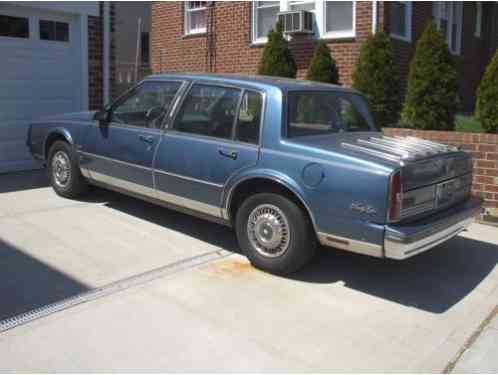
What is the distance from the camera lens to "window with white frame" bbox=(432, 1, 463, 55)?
13672 mm

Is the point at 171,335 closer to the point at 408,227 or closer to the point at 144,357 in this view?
the point at 144,357

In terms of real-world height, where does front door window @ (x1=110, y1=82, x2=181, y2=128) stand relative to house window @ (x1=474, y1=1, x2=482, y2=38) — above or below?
below

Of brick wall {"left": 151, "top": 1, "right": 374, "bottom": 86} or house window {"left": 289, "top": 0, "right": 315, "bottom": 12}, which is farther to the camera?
house window {"left": 289, "top": 0, "right": 315, "bottom": 12}

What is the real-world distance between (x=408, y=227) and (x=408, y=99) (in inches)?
177

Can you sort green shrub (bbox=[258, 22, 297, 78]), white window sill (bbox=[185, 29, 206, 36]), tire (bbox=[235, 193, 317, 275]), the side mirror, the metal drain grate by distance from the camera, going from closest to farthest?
the metal drain grate, tire (bbox=[235, 193, 317, 275]), the side mirror, green shrub (bbox=[258, 22, 297, 78]), white window sill (bbox=[185, 29, 206, 36])

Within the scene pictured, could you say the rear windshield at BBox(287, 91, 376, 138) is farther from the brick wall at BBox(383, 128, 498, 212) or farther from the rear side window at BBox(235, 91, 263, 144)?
the brick wall at BBox(383, 128, 498, 212)

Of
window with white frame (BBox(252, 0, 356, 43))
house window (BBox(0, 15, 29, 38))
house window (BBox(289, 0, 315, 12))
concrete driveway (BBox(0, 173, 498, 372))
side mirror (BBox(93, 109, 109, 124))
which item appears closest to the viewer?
concrete driveway (BBox(0, 173, 498, 372))

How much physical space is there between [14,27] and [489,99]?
6.93 meters

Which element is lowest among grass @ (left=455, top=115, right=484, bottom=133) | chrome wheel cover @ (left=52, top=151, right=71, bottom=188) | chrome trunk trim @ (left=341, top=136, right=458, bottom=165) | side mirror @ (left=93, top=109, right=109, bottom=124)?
chrome wheel cover @ (left=52, top=151, right=71, bottom=188)

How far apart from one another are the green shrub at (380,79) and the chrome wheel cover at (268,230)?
486 cm

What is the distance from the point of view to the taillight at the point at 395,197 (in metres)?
4.19


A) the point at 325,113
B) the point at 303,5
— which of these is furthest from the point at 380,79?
the point at 325,113

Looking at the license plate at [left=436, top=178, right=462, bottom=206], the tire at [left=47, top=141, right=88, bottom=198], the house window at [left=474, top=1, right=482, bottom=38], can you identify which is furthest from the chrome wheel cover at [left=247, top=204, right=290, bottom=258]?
the house window at [left=474, top=1, right=482, bottom=38]

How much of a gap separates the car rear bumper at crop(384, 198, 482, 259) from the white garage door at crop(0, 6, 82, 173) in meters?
6.67
